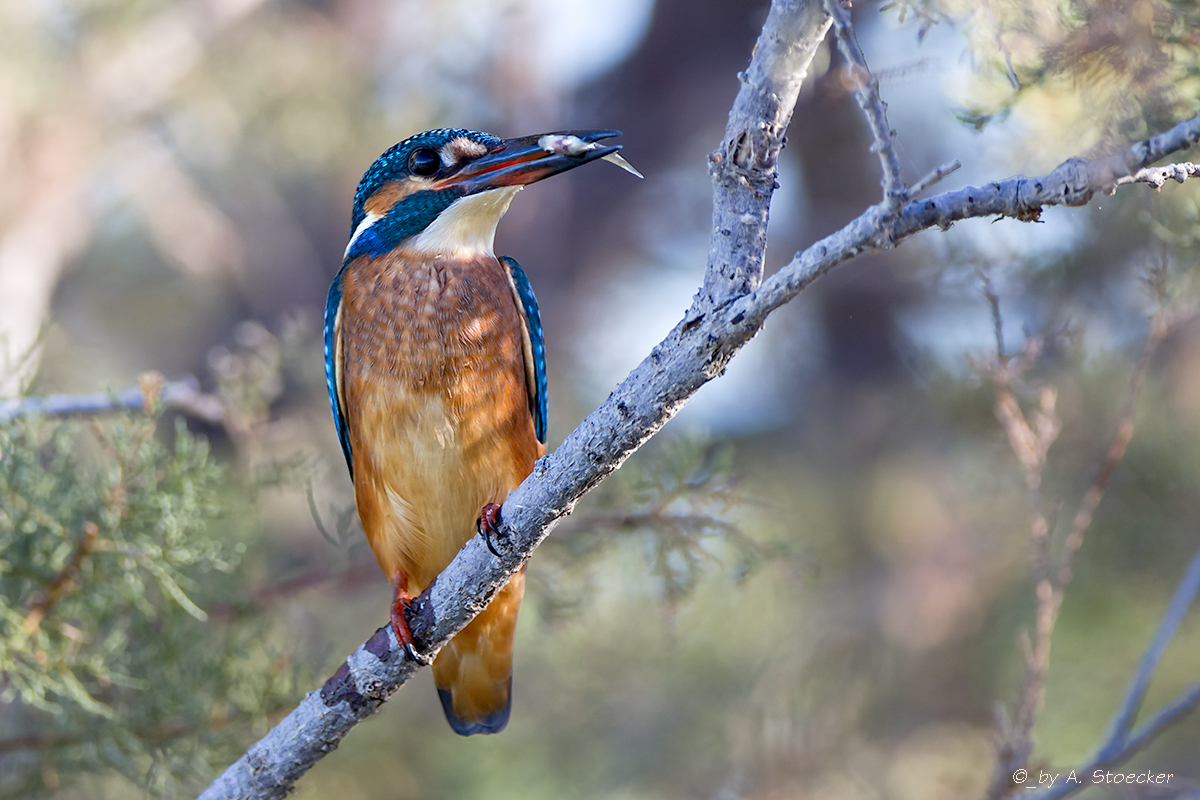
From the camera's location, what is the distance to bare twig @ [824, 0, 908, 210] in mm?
1327

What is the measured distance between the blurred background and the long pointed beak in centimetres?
53

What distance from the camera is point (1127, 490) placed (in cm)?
398

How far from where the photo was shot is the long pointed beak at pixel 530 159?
223 centimetres

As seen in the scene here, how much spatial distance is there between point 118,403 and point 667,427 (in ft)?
10.1

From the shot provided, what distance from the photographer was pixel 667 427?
207 inches

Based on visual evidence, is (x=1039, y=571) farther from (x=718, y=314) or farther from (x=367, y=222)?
(x=367, y=222)

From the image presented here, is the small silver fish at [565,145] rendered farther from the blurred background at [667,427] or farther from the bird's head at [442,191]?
the blurred background at [667,427]

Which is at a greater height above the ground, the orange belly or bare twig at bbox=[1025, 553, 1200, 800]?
the orange belly

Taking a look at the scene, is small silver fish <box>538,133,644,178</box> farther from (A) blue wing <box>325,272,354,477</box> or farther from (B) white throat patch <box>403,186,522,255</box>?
(A) blue wing <box>325,272,354,477</box>

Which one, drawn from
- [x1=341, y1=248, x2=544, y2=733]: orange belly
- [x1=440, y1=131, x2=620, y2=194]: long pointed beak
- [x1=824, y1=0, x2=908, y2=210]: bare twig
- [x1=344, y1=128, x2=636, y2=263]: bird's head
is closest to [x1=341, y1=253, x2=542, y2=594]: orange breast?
[x1=341, y1=248, x2=544, y2=733]: orange belly

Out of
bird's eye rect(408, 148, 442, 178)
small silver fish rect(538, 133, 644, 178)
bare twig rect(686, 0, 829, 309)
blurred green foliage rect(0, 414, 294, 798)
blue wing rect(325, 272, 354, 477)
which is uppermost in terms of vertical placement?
bird's eye rect(408, 148, 442, 178)

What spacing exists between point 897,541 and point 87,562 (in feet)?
12.4

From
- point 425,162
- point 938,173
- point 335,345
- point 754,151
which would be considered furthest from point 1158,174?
point 335,345

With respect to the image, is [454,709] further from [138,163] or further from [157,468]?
[138,163]
